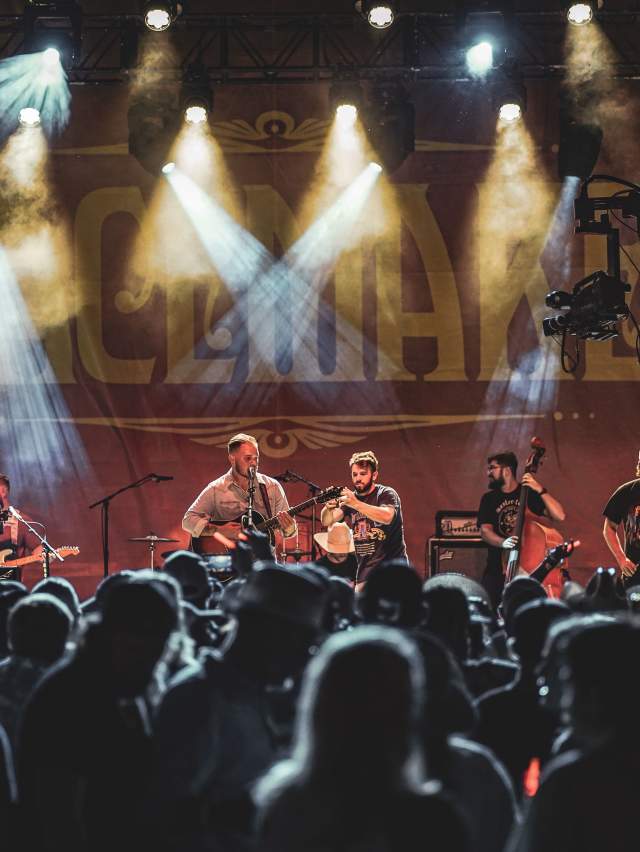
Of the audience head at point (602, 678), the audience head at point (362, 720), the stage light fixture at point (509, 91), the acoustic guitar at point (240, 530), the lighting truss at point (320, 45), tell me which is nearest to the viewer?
the audience head at point (362, 720)

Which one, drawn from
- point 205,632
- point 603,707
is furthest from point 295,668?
point 205,632

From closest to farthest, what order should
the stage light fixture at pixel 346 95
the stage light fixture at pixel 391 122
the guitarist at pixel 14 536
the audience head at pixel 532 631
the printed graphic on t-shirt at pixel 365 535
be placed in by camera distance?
the audience head at pixel 532 631
the printed graphic on t-shirt at pixel 365 535
the guitarist at pixel 14 536
the stage light fixture at pixel 346 95
the stage light fixture at pixel 391 122

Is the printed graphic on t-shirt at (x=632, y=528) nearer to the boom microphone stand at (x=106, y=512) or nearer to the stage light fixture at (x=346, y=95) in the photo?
the boom microphone stand at (x=106, y=512)

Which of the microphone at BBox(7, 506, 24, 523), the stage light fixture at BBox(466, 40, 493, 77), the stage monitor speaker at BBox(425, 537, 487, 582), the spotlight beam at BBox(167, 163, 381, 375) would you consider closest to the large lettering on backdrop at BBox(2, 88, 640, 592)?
the spotlight beam at BBox(167, 163, 381, 375)

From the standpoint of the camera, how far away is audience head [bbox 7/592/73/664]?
3.33m

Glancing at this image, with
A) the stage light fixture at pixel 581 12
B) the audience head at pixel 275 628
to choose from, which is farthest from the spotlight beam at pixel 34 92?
the audience head at pixel 275 628

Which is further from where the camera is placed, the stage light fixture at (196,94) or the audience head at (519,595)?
the stage light fixture at (196,94)

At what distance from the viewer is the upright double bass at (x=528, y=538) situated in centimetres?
859

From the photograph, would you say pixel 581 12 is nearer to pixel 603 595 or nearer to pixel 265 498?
pixel 265 498

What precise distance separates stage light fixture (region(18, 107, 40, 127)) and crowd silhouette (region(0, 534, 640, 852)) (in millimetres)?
9267

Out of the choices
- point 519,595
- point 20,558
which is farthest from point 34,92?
point 519,595

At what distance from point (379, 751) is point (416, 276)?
10.3 meters

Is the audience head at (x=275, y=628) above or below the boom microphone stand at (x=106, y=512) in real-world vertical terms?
above

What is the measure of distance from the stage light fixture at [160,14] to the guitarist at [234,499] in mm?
4256
